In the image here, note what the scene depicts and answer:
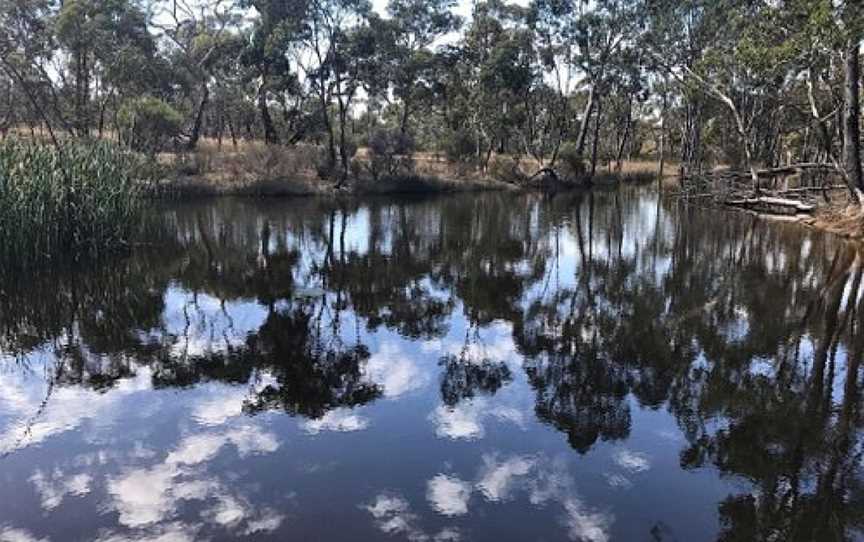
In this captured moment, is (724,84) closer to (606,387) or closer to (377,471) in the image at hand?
(606,387)

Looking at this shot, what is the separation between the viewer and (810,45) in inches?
798

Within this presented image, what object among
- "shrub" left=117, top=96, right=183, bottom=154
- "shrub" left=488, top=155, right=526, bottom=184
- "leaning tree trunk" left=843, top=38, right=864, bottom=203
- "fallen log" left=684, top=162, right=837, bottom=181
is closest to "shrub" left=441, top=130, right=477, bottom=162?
"shrub" left=488, top=155, right=526, bottom=184

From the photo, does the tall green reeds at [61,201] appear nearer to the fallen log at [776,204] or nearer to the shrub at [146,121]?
the shrub at [146,121]

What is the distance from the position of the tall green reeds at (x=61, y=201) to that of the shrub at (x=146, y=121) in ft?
65.3

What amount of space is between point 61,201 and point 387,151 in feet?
91.5

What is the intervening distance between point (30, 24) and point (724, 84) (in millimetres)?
33996

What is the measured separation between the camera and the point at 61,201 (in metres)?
14.9

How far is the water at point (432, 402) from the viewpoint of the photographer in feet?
18.8

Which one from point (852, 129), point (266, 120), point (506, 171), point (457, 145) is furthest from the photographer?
point (506, 171)

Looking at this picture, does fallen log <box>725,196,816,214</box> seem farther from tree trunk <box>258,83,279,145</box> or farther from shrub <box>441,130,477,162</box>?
tree trunk <box>258,83,279,145</box>

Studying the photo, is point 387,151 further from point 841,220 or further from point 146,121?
point 841,220

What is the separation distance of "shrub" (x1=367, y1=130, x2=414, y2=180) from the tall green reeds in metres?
24.4

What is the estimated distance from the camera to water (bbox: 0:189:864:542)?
5.74 meters

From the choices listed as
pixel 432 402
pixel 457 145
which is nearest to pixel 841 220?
pixel 432 402
